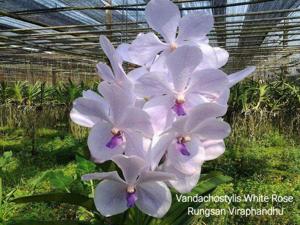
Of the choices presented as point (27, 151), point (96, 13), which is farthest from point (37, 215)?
point (96, 13)

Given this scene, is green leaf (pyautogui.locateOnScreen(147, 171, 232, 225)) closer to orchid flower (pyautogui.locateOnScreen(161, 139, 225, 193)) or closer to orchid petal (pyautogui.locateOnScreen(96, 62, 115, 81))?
orchid flower (pyautogui.locateOnScreen(161, 139, 225, 193))

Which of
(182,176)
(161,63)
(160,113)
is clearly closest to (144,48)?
(161,63)

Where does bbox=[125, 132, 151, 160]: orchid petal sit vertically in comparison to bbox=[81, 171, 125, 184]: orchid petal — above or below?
above

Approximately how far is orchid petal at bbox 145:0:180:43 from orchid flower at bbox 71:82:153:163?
0.53 ft

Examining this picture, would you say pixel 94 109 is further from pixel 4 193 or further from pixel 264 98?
pixel 264 98

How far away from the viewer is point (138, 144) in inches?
32.0

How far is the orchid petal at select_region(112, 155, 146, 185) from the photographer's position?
2.58 feet

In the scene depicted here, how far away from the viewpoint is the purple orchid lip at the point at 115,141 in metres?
0.81

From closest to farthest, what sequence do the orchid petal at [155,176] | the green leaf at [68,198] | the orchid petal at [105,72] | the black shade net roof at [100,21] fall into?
the orchid petal at [155,176], the orchid petal at [105,72], the green leaf at [68,198], the black shade net roof at [100,21]

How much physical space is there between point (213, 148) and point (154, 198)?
0.16 m

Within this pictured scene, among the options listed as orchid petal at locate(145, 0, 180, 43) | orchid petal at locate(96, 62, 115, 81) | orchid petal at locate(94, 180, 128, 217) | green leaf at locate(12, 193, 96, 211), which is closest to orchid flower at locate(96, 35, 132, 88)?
orchid petal at locate(96, 62, 115, 81)

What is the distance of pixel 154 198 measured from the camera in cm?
84

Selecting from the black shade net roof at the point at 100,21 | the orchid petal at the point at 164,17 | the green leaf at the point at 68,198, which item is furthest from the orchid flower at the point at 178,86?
the black shade net roof at the point at 100,21

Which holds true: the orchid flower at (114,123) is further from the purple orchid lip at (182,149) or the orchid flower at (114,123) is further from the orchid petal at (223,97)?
the orchid petal at (223,97)
